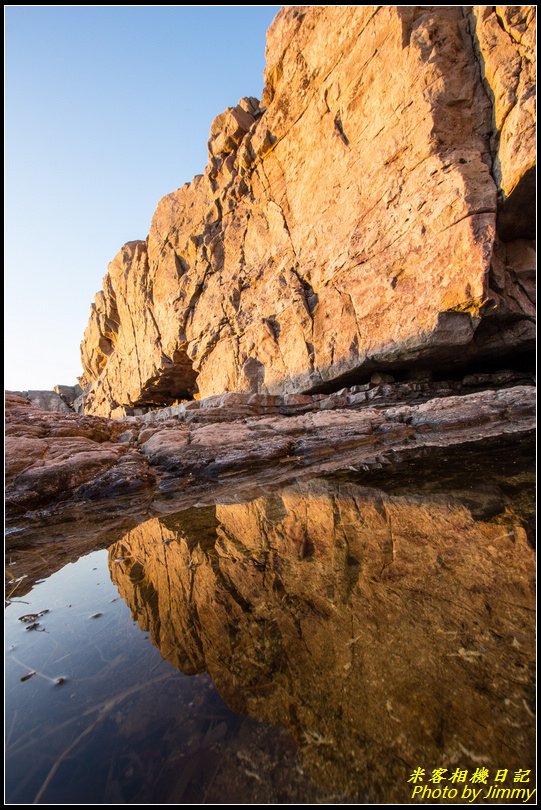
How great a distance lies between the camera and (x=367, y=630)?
198 centimetres

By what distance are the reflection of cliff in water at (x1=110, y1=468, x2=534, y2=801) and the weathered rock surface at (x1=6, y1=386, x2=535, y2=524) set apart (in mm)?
3184

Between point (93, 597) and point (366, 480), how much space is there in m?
4.38

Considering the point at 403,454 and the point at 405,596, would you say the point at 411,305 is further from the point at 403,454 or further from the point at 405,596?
the point at 405,596

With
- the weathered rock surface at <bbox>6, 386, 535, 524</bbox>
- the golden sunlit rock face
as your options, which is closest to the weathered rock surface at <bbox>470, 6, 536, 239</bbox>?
the golden sunlit rock face

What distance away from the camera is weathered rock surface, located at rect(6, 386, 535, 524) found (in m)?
7.13

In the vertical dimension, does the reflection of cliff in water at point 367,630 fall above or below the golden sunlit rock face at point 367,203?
below

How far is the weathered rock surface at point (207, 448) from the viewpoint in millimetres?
7129

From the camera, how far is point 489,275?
12.2 metres

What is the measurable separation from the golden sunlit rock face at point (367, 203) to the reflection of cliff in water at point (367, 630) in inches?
463

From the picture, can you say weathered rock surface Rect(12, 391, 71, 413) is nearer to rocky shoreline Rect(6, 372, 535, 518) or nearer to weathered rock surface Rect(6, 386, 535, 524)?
weathered rock surface Rect(6, 386, 535, 524)

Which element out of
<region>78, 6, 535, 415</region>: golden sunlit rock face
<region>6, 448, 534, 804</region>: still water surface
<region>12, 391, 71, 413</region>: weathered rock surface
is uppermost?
<region>78, 6, 535, 415</region>: golden sunlit rock face

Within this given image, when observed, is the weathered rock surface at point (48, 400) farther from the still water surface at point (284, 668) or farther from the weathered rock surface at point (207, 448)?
the still water surface at point (284, 668)

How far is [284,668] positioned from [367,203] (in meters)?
17.6

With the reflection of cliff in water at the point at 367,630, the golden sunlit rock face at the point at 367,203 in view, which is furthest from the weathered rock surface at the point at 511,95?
the reflection of cliff in water at the point at 367,630
